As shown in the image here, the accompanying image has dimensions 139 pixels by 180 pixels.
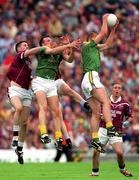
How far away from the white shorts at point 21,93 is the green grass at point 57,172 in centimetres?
168

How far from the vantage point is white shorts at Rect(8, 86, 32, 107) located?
77.3ft

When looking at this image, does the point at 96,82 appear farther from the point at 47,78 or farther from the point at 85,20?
the point at 85,20

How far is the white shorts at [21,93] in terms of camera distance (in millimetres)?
23562

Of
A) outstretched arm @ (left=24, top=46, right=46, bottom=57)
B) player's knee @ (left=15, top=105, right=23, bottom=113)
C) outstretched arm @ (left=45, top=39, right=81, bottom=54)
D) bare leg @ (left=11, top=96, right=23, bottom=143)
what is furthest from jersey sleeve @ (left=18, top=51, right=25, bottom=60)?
outstretched arm @ (left=45, top=39, right=81, bottom=54)

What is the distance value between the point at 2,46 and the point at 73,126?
480 centimetres

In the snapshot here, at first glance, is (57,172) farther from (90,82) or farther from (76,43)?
(76,43)

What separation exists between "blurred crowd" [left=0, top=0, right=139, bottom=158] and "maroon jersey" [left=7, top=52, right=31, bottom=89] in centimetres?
609

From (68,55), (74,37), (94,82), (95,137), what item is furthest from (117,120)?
(74,37)

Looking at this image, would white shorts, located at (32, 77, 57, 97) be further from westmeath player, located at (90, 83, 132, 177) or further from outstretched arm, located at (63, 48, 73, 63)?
westmeath player, located at (90, 83, 132, 177)

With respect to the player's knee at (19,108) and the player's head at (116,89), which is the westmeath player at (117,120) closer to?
the player's head at (116,89)

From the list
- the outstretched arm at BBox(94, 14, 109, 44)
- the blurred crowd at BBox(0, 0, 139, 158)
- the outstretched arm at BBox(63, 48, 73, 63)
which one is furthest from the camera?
the blurred crowd at BBox(0, 0, 139, 158)

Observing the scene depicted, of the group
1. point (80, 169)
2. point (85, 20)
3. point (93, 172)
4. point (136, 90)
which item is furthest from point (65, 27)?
point (93, 172)

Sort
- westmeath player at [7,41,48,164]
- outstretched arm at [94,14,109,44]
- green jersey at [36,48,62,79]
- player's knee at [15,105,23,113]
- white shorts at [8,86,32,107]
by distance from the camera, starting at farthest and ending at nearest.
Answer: white shorts at [8,86,32,107] < westmeath player at [7,41,48,164] < player's knee at [15,105,23,113] < green jersey at [36,48,62,79] < outstretched arm at [94,14,109,44]

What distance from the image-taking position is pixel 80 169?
2455 cm
